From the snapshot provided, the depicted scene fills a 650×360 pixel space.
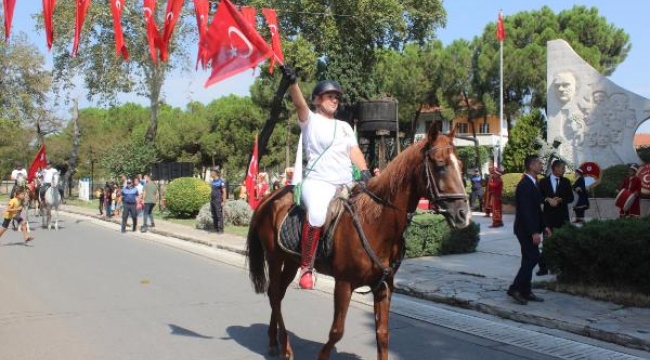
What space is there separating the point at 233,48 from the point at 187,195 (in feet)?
53.6

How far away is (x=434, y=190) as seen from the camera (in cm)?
412

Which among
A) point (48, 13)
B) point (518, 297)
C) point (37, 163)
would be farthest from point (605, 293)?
point (37, 163)

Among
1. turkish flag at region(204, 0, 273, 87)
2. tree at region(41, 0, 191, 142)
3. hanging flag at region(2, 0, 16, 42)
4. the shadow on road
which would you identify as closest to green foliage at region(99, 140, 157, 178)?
tree at region(41, 0, 191, 142)

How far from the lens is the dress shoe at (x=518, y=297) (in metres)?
7.10

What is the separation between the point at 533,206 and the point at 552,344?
6.64 feet

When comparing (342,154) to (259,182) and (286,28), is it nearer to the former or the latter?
(259,182)

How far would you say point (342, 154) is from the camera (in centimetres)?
480

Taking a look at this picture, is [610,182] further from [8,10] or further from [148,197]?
[8,10]

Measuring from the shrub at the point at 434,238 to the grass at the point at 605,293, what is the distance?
10.5ft

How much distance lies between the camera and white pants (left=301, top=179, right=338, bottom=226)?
15.0ft

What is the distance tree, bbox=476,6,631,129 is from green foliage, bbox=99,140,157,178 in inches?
922

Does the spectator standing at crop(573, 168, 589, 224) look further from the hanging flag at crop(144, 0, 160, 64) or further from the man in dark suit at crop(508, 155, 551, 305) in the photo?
the hanging flag at crop(144, 0, 160, 64)

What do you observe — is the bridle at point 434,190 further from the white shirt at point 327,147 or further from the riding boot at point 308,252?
the riding boot at point 308,252

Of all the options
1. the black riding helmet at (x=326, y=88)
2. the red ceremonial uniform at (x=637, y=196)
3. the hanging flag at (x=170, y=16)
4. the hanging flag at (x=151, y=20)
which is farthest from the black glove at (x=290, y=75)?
the red ceremonial uniform at (x=637, y=196)
